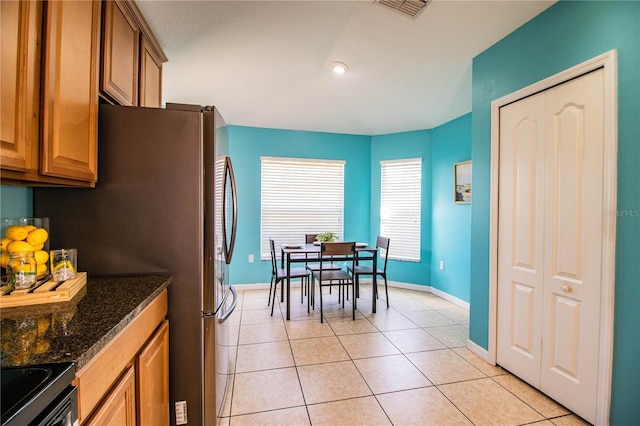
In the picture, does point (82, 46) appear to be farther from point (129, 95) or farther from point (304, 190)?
point (304, 190)

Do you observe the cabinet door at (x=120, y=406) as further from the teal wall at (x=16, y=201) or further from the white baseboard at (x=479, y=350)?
the white baseboard at (x=479, y=350)

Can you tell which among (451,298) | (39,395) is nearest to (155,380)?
(39,395)

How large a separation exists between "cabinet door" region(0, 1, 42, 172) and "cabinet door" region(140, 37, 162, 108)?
0.90 meters

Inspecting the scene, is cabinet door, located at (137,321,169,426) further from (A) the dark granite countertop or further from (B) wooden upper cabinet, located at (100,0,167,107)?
(B) wooden upper cabinet, located at (100,0,167,107)

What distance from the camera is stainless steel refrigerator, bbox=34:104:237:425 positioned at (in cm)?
146

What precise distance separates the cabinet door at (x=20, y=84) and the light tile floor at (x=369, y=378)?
1.68m

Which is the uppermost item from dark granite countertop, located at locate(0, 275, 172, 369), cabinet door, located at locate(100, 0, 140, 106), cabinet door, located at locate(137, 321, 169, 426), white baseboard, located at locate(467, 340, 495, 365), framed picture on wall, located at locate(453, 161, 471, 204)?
cabinet door, located at locate(100, 0, 140, 106)

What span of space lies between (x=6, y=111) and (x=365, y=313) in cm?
335

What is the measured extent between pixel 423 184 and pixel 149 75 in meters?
3.69

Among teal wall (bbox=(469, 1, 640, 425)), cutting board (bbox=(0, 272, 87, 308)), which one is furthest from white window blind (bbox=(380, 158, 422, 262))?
cutting board (bbox=(0, 272, 87, 308))

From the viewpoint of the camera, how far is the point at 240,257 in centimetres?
434

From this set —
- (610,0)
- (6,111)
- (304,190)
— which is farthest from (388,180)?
(6,111)

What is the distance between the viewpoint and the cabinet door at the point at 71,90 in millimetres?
1072

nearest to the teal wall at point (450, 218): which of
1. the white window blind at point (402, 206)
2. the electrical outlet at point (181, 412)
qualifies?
the white window blind at point (402, 206)
